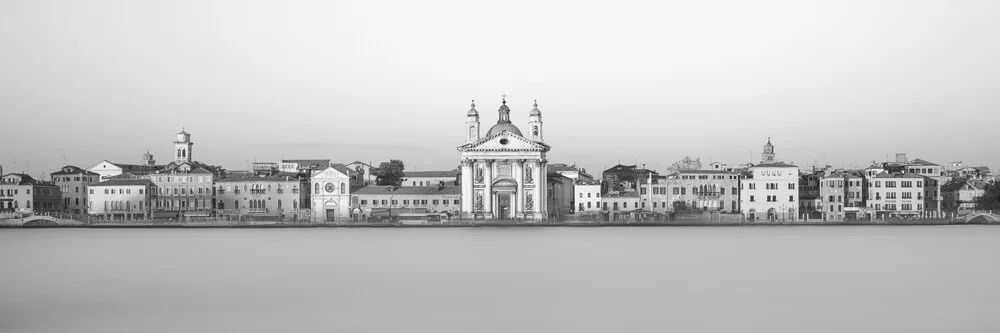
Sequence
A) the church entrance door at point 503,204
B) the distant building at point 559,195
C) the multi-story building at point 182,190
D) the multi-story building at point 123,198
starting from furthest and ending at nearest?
the multi-story building at point 182,190 → the multi-story building at point 123,198 → the distant building at point 559,195 → the church entrance door at point 503,204

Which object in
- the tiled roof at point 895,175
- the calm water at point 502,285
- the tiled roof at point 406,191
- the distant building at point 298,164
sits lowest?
the calm water at point 502,285

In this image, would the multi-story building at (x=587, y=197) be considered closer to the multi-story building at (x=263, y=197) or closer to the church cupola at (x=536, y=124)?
the church cupola at (x=536, y=124)

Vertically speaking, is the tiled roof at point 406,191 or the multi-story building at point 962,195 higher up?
the tiled roof at point 406,191

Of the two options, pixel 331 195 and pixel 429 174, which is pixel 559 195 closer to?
pixel 429 174

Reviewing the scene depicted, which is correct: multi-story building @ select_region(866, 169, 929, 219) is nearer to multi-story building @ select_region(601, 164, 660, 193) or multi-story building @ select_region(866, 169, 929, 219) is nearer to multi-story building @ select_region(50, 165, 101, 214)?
multi-story building @ select_region(601, 164, 660, 193)

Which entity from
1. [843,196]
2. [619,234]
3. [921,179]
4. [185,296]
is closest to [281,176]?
[619,234]

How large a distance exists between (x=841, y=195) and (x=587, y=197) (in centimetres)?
1602

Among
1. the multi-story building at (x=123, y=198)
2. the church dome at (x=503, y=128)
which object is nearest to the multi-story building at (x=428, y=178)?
the church dome at (x=503, y=128)

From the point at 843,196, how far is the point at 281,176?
3559 cm

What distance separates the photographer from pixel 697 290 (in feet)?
102

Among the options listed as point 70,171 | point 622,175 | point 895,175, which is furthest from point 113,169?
point 895,175

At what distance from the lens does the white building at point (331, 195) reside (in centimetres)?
7294

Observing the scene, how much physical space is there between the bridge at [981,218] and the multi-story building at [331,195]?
3818 cm

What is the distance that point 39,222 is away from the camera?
74938mm
